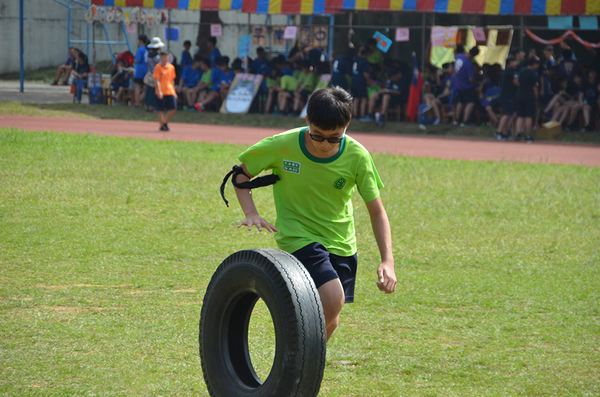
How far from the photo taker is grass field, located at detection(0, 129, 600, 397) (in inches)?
157

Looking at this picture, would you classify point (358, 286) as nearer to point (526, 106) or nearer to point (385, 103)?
point (526, 106)

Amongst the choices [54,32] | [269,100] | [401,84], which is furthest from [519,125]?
[54,32]

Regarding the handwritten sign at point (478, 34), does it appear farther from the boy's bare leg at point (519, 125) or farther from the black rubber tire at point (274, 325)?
the black rubber tire at point (274, 325)

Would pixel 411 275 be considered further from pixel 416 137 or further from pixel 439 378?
pixel 416 137

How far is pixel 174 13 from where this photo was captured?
3397 cm

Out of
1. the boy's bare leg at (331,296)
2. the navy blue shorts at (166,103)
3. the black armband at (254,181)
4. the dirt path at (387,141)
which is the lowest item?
the dirt path at (387,141)

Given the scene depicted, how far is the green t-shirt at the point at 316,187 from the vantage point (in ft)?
11.6

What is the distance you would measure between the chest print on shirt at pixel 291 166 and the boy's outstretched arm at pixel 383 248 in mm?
420

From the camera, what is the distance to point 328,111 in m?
3.32

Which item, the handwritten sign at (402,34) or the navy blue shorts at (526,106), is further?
the handwritten sign at (402,34)

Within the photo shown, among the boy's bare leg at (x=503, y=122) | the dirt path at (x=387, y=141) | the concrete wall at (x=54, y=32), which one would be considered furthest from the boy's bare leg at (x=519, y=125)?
the concrete wall at (x=54, y=32)

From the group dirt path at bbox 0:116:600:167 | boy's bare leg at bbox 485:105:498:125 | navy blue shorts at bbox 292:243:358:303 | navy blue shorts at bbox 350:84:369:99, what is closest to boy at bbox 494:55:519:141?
dirt path at bbox 0:116:600:167

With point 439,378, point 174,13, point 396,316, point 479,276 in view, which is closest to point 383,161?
point 479,276

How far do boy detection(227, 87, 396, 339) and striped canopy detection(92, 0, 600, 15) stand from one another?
1614 centimetres
